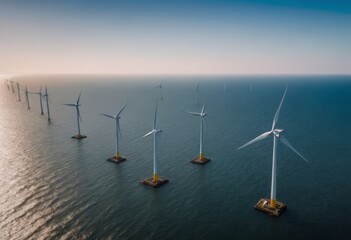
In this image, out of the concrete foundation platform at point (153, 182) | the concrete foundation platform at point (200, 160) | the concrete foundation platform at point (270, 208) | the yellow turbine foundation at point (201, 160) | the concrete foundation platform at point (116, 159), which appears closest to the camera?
the concrete foundation platform at point (270, 208)

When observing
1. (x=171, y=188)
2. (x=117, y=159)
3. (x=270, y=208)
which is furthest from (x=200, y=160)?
(x=270, y=208)

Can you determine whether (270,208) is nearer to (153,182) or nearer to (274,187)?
(274,187)

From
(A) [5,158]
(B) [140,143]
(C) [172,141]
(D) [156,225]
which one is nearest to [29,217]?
(D) [156,225]

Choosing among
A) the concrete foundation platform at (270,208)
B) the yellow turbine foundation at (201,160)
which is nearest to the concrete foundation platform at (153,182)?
the yellow turbine foundation at (201,160)

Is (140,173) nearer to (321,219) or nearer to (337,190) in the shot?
(321,219)

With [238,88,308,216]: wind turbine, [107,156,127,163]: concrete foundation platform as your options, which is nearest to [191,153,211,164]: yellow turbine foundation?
[107,156,127,163]: concrete foundation platform

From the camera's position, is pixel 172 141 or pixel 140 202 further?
pixel 172 141

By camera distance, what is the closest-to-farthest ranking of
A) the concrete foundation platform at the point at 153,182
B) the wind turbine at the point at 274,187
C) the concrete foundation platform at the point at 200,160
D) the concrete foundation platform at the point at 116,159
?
the wind turbine at the point at 274,187
the concrete foundation platform at the point at 153,182
the concrete foundation platform at the point at 200,160
the concrete foundation platform at the point at 116,159

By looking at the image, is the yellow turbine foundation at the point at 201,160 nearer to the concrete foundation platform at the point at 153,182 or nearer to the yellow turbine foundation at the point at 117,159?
the concrete foundation platform at the point at 153,182
